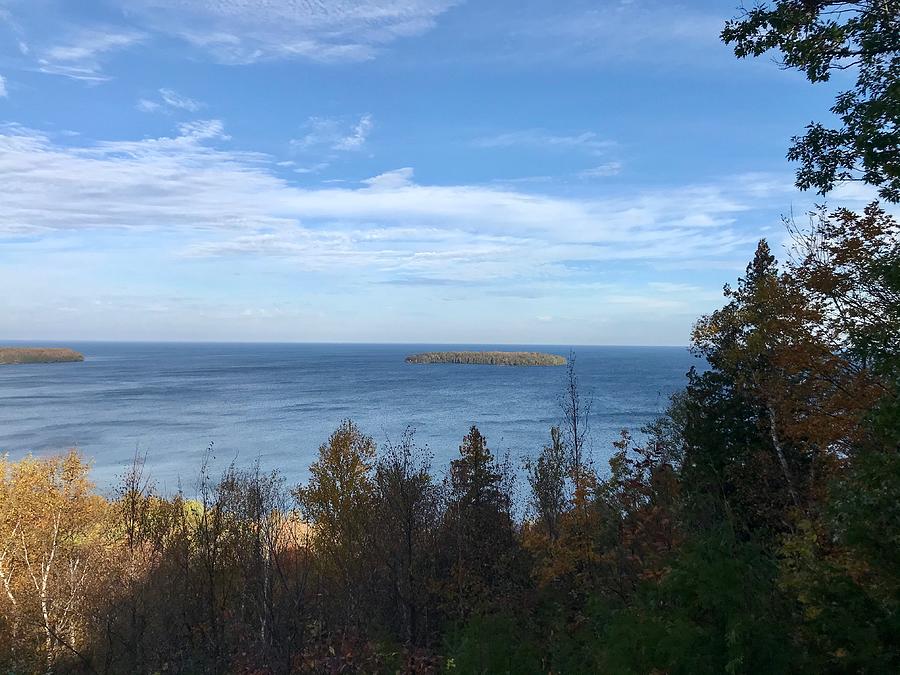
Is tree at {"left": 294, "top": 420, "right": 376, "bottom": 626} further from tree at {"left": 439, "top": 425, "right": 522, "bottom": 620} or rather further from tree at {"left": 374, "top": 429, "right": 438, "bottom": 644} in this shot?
tree at {"left": 439, "top": 425, "right": 522, "bottom": 620}

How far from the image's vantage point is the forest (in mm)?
7434

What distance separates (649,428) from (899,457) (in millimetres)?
37925

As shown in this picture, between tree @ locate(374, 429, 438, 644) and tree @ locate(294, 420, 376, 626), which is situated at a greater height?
tree @ locate(374, 429, 438, 644)

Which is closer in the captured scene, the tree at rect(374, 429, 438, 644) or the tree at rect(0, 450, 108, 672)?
the tree at rect(374, 429, 438, 644)

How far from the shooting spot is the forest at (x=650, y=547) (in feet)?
24.4

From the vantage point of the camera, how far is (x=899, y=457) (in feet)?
27.0

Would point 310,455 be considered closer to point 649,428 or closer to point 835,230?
point 649,428

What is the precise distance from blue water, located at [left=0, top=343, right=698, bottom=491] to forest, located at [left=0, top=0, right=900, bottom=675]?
25919 mm

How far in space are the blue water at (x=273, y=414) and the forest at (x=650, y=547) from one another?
25.9 m

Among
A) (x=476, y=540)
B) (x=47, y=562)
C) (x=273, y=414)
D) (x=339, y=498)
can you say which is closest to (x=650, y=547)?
(x=476, y=540)

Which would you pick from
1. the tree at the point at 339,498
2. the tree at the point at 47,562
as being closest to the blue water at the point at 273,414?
the tree at the point at 339,498

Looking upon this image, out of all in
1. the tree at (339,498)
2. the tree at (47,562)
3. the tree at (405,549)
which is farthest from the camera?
the tree at (339,498)

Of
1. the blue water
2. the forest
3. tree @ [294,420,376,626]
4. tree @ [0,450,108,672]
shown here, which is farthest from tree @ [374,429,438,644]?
the blue water

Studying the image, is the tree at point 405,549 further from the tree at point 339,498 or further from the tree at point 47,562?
the tree at point 47,562
